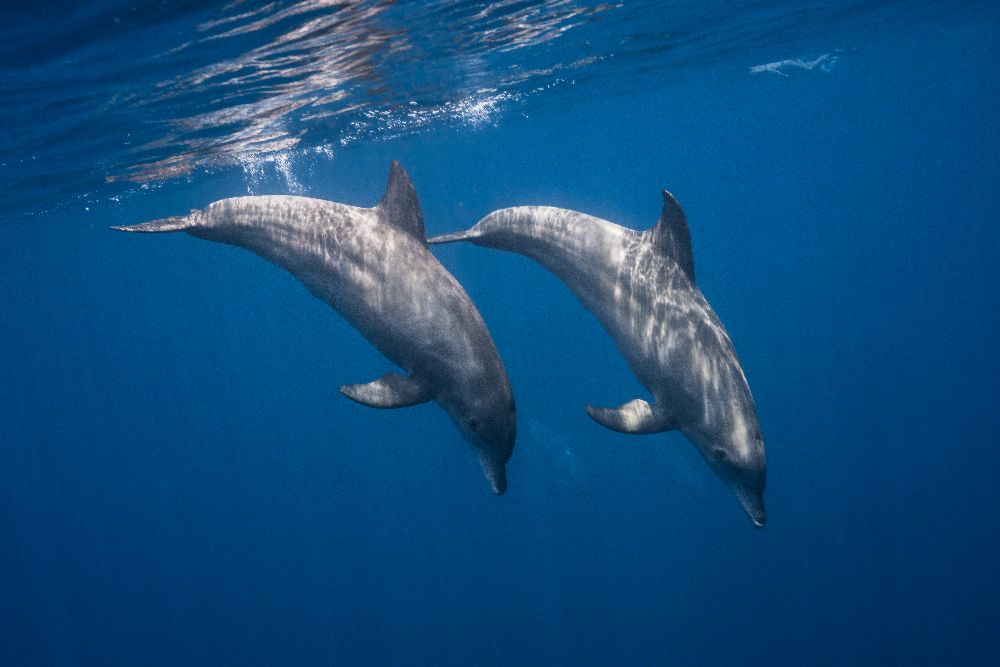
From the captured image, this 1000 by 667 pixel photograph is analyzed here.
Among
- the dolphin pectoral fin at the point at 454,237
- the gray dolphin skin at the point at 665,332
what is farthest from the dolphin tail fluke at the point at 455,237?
the gray dolphin skin at the point at 665,332

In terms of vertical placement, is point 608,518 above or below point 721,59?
below

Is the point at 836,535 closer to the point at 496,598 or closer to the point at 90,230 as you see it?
the point at 496,598

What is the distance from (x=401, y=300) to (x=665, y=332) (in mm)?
2521

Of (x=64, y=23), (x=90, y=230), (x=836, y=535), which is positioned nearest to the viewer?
(x=64, y=23)

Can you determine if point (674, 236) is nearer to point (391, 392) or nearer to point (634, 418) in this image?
point (634, 418)

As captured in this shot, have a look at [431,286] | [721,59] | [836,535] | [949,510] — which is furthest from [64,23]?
[949,510]

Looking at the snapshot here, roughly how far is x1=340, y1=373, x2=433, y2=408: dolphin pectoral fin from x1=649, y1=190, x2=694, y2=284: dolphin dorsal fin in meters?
2.73

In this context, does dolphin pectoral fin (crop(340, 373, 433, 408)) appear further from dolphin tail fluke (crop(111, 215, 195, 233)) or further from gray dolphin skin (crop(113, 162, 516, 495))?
dolphin tail fluke (crop(111, 215, 195, 233))

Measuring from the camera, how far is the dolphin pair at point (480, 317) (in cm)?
566

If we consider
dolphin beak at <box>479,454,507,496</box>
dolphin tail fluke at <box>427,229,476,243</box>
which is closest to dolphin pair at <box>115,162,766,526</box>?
dolphin beak at <box>479,454,507,496</box>

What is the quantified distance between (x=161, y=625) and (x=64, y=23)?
3923cm

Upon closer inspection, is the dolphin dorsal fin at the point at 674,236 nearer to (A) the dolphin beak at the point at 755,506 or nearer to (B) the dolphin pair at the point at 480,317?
(B) the dolphin pair at the point at 480,317

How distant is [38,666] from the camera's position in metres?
36.2

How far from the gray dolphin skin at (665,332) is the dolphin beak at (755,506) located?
0.4 inches
